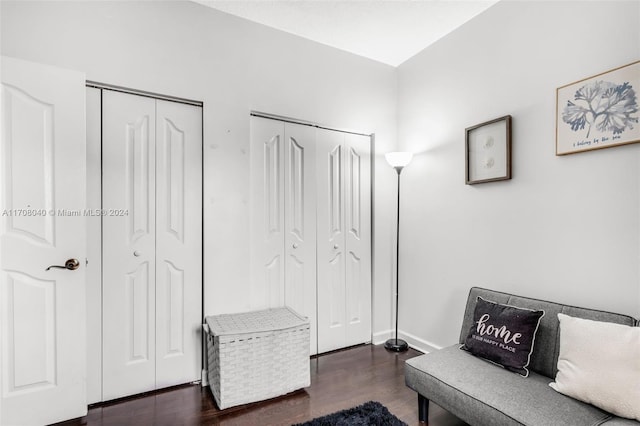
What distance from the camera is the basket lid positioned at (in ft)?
7.25

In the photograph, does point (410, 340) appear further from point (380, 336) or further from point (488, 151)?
point (488, 151)

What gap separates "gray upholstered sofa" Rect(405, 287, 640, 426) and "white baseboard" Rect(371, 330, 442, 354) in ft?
2.68

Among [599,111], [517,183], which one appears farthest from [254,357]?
[599,111]

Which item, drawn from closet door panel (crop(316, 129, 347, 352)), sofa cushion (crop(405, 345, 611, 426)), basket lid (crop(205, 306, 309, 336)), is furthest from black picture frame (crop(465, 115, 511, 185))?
basket lid (crop(205, 306, 309, 336))

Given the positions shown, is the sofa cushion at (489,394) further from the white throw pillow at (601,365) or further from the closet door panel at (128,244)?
the closet door panel at (128,244)

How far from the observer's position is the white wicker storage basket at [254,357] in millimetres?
2127

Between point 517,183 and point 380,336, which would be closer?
point 517,183

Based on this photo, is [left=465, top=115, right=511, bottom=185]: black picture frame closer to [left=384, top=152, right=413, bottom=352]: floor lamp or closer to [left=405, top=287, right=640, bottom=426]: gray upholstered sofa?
[left=384, top=152, right=413, bottom=352]: floor lamp

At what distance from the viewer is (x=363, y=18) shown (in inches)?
104

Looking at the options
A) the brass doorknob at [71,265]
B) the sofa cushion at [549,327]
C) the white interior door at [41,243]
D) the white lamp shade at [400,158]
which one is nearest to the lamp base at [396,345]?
the sofa cushion at [549,327]

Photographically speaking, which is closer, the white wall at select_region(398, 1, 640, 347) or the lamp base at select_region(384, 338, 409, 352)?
the white wall at select_region(398, 1, 640, 347)

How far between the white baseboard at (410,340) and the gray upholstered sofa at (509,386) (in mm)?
816

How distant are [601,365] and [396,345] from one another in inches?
69.0

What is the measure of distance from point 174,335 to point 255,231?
0.93 metres
